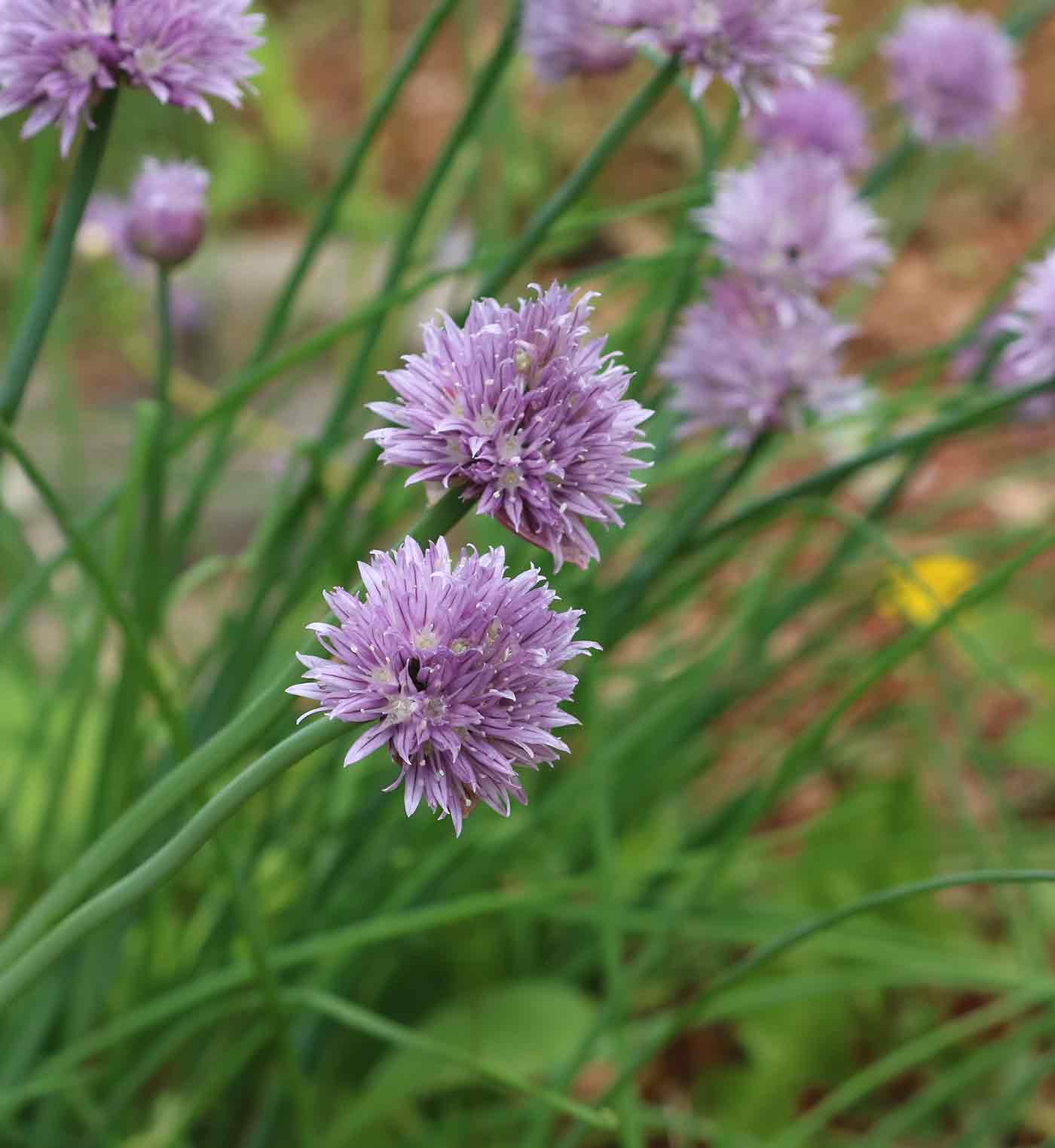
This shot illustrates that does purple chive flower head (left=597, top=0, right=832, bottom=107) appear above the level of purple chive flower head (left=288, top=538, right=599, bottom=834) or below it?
above

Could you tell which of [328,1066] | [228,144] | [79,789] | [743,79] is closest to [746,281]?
[743,79]

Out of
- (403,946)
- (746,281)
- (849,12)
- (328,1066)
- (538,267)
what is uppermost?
(849,12)

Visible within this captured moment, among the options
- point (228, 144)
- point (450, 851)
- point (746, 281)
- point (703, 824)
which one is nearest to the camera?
point (746, 281)

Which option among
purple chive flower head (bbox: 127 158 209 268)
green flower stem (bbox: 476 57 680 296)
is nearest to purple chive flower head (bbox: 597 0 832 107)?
green flower stem (bbox: 476 57 680 296)

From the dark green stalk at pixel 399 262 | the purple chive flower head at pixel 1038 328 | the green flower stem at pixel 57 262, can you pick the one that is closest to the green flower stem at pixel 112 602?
the green flower stem at pixel 57 262

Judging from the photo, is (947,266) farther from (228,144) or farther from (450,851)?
(450,851)

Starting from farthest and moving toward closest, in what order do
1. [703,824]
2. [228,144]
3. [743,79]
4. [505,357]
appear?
[228,144] → [703,824] → [743,79] → [505,357]

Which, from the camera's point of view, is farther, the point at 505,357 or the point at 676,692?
the point at 676,692

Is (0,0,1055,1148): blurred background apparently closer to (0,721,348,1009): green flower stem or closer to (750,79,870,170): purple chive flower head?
(750,79,870,170): purple chive flower head
